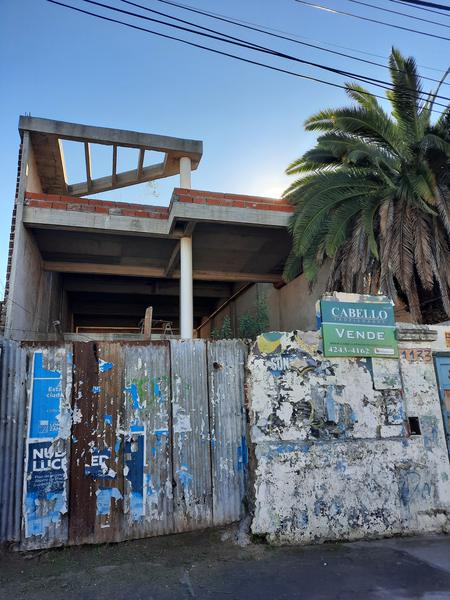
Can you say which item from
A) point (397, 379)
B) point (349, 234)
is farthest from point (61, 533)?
point (349, 234)

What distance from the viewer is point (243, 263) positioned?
1244cm

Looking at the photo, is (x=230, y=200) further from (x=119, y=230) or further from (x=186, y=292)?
(x=119, y=230)

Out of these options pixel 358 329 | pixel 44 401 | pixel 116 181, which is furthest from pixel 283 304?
pixel 44 401

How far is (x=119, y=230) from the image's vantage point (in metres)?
9.40

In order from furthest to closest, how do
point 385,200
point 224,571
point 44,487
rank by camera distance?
point 385,200, point 44,487, point 224,571

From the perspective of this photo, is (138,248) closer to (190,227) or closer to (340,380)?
(190,227)

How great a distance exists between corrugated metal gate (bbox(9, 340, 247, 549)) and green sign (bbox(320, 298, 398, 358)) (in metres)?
1.23

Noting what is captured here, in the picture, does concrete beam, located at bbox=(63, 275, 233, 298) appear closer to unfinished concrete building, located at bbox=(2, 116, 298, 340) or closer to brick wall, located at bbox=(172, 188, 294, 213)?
unfinished concrete building, located at bbox=(2, 116, 298, 340)

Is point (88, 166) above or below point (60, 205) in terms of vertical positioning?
above

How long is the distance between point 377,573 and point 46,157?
35.4ft

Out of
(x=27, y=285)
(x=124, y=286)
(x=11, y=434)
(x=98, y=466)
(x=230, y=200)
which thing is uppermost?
(x=230, y=200)

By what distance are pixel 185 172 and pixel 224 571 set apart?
30.3 feet

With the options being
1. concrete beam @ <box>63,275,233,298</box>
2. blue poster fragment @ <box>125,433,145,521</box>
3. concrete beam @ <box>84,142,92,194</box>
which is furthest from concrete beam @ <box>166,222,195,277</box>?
blue poster fragment @ <box>125,433,145,521</box>

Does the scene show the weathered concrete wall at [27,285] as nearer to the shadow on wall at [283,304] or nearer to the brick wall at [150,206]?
the brick wall at [150,206]
